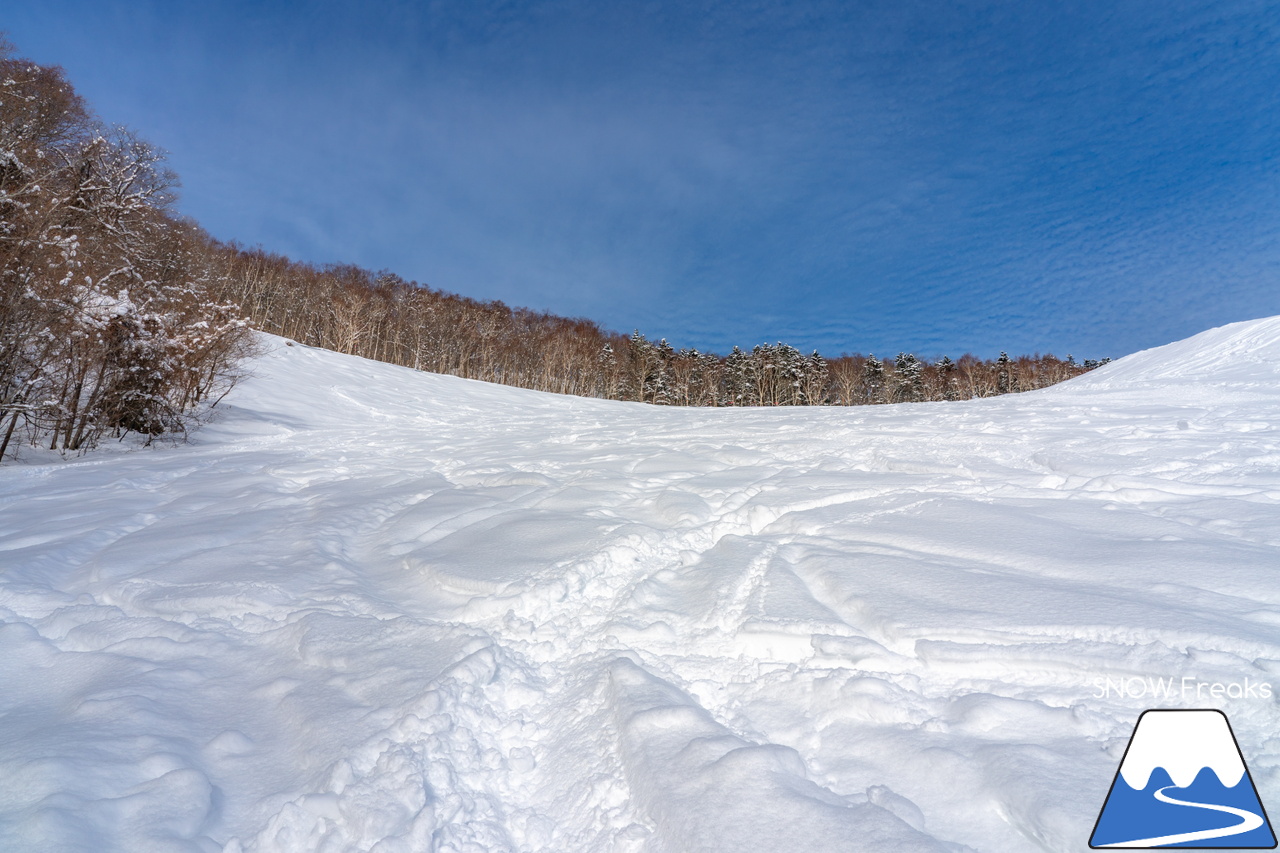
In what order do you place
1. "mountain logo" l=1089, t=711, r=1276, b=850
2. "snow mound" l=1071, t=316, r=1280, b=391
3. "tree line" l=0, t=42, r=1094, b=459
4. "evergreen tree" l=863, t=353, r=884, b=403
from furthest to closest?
1. "evergreen tree" l=863, t=353, r=884, b=403
2. "snow mound" l=1071, t=316, r=1280, b=391
3. "tree line" l=0, t=42, r=1094, b=459
4. "mountain logo" l=1089, t=711, r=1276, b=850

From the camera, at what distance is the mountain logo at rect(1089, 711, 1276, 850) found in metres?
1.47

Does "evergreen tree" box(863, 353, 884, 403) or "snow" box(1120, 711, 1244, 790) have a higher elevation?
"evergreen tree" box(863, 353, 884, 403)

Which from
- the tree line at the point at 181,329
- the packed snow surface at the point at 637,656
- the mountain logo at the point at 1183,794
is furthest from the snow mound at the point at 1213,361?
the tree line at the point at 181,329

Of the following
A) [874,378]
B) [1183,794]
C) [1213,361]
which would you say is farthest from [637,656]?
[874,378]

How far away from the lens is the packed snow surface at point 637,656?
1673 mm

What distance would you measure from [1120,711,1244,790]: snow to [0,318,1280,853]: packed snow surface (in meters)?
0.07

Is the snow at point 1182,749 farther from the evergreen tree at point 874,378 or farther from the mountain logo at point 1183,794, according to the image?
the evergreen tree at point 874,378

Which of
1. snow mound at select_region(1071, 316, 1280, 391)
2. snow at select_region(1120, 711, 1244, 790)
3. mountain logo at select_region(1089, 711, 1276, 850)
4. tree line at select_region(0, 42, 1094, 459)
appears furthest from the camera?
snow mound at select_region(1071, 316, 1280, 391)

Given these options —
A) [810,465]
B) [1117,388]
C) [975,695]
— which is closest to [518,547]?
[975,695]

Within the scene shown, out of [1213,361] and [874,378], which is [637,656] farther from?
[874,378]

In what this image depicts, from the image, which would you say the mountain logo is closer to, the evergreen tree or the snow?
the snow

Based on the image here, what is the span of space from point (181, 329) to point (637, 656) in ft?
40.2

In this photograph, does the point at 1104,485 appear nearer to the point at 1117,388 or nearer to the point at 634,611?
the point at 634,611

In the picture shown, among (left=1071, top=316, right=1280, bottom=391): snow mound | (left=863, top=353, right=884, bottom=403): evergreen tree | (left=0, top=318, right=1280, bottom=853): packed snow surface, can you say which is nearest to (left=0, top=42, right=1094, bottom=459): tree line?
(left=863, top=353, right=884, bottom=403): evergreen tree
